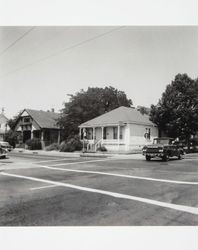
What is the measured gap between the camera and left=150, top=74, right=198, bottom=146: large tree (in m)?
31.3

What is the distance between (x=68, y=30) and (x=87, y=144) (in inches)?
988

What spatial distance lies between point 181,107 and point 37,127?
21.2 meters

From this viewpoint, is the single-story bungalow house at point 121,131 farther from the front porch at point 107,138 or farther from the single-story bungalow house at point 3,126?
the single-story bungalow house at point 3,126

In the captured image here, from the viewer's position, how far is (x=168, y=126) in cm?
3216

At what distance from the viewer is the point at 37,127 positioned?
4403cm

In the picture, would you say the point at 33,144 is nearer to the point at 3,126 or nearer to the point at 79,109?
the point at 79,109

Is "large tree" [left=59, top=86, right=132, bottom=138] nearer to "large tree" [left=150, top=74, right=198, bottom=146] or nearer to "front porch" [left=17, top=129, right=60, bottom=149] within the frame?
"front porch" [left=17, top=129, right=60, bottom=149]

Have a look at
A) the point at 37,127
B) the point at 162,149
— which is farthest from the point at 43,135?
the point at 162,149

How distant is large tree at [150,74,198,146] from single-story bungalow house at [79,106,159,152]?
9.20 ft

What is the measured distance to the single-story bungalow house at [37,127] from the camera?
44.1 metres

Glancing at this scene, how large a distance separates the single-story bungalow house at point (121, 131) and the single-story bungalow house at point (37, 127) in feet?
30.9

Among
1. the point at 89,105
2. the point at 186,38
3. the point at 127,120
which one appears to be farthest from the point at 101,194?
the point at 89,105

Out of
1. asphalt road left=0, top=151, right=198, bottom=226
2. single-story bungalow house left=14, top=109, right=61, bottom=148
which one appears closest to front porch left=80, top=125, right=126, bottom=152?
single-story bungalow house left=14, top=109, right=61, bottom=148

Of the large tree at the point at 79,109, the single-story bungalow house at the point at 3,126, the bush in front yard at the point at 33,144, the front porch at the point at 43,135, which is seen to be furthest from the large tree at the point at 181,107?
the single-story bungalow house at the point at 3,126
